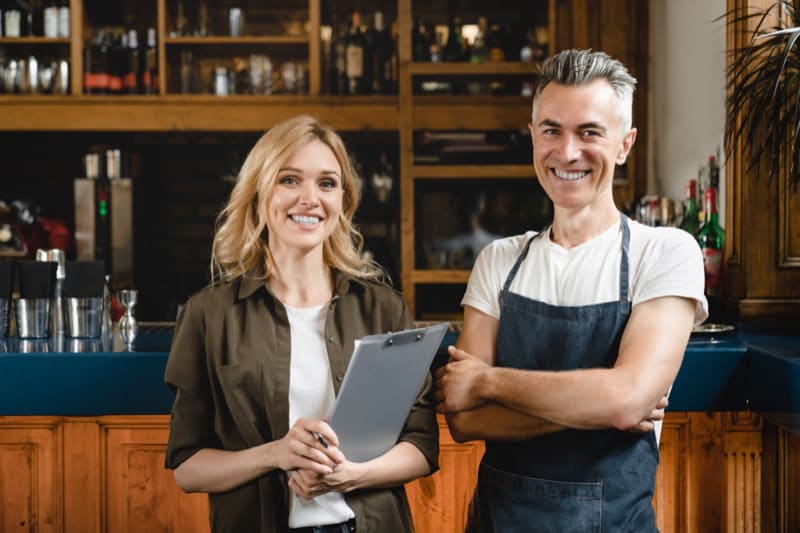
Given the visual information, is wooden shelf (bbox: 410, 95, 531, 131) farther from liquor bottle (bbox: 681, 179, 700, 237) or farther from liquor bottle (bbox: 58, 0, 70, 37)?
liquor bottle (bbox: 58, 0, 70, 37)

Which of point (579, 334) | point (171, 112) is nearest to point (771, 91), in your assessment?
point (579, 334)

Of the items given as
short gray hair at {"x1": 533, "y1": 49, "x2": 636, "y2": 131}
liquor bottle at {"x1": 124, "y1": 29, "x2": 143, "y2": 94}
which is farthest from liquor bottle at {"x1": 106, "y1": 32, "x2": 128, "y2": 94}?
short gray hair at {"x1": 533, "y1": 49, "x2": 636, "y2": 131}

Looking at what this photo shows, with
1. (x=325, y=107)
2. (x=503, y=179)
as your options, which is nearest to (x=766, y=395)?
(x=503, y=179)

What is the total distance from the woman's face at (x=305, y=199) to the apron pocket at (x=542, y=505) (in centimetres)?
55

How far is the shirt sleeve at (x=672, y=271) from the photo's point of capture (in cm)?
144

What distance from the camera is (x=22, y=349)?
2.05 metres

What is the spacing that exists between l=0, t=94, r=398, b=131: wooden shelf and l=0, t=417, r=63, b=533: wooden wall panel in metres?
2.81

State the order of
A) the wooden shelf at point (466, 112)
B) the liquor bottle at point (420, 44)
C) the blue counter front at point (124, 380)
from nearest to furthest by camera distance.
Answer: the blue counter front at point (124, 380), the wooden shelf at point (466, 112), the liquor bottle at point (420, 44)

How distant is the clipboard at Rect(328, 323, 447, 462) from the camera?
1.28 m

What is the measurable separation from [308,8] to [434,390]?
3802 mm

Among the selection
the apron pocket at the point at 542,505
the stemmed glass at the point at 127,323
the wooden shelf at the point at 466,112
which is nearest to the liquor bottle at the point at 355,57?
the wooden shelf at the point at 466,112

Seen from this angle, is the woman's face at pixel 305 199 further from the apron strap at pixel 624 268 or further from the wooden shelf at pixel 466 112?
the wooden shelf at pixel 466 112

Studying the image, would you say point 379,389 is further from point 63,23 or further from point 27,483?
point 63,23

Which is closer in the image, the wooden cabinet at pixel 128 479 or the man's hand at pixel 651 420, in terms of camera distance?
the man's hand at pixel 651 420
